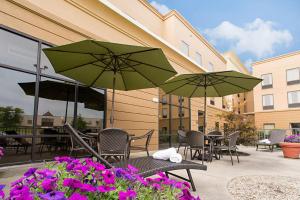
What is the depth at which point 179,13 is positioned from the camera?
1088cm

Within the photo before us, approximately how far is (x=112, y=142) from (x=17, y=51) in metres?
3.07

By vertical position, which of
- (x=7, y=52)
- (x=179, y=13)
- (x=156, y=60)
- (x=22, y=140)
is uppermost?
(x=179, y=13)

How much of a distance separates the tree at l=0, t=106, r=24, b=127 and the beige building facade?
23699mm

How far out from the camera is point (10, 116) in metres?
4.19

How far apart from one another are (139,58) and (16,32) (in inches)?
114

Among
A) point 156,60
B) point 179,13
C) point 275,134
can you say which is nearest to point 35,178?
point 156,60

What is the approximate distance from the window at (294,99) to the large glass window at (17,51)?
24917 mm

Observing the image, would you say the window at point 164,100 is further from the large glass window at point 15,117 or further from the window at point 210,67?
the window at point 210,67

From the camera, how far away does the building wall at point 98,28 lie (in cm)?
453

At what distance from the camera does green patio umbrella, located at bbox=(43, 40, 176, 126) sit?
132 inches

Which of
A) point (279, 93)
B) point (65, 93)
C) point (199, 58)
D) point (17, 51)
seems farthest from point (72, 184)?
point (279, 93)

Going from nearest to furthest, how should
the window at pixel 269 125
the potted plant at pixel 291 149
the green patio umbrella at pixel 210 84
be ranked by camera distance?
the green patio umbrella at pixel 210 84 → the potted plant at pixel 291 149 → the window at pixel 269 125

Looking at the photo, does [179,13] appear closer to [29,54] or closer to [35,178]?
[29,54]

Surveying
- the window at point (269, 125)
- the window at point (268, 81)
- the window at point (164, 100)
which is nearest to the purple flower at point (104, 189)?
the window at point (164, 100)
